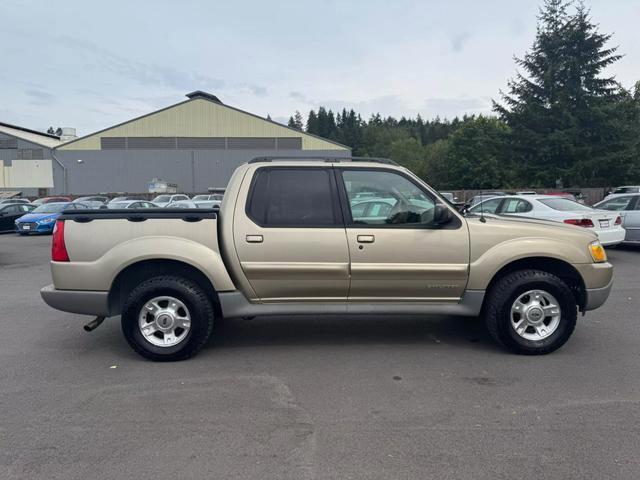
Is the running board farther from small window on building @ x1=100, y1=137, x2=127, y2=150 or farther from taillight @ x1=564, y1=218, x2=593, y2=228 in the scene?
small window on building @ x1=100, y1=137, x2=127, y2=150

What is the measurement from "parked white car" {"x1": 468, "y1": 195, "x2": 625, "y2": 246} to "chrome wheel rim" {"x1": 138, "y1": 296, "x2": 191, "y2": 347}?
7024 millimetres

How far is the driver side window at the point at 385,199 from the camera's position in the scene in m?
4.69

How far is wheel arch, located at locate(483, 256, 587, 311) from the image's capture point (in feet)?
15.8

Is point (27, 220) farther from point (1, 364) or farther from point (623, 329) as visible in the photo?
point (623, 329)

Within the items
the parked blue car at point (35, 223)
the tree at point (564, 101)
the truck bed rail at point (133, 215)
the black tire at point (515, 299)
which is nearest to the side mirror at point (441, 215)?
the black tire at point (515, 299)

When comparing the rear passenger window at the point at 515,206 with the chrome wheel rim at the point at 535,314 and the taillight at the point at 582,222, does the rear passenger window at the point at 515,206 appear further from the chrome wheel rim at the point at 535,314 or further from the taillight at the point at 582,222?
the chrome wheel rim at the point at 535,314

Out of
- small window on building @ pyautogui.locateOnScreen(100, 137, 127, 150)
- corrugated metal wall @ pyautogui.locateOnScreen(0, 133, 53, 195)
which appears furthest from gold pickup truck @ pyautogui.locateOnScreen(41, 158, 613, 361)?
corrugated metal wall @ pyautogui.locateOnScreen(0, 133, 53, 195)

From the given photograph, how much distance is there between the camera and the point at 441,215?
455cm

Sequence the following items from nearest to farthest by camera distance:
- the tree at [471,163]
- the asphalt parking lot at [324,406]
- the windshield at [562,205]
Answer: the asphalt parking lot at [324,406]
the windshield at [562,205]
the tree at [471,163]

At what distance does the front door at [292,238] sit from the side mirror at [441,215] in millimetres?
884

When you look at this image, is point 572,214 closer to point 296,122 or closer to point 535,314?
point 535,314

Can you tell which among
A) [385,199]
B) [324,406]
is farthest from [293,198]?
[324,406]

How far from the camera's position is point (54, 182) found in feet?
167

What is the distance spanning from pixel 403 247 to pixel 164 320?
239 centimetres
